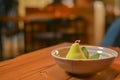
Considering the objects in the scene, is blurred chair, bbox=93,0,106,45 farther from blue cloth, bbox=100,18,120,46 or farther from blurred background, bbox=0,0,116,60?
blue cloth, bbox=100,18,120,46

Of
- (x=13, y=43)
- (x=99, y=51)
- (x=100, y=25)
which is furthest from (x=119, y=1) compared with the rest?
(x=99, y=51)

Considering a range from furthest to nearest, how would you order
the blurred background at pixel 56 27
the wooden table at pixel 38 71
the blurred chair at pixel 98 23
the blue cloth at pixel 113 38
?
1. the blurred chair at pixel 98 23
2. the blurred background at pixel 56 27
3. the blue cloth at pixel 113 38
4. the wooden table at pixel 38 71

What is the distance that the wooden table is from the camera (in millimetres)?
935

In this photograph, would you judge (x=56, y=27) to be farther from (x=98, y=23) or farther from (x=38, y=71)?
(x=38, y=71)

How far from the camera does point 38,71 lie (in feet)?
3.35

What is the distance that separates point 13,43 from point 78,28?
5.86 ft

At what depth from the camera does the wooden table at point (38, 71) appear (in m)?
0.94

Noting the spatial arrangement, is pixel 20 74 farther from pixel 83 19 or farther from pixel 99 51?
pixel 83 19

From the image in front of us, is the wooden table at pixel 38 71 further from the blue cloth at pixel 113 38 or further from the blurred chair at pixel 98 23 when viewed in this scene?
the blurred chair at pixel 98 23

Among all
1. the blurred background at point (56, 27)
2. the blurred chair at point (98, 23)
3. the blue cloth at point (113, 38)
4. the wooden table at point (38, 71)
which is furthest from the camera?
the blurred chair at point (98, 23)

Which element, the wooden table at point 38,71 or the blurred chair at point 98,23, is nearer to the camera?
the wooden table at point 38,71

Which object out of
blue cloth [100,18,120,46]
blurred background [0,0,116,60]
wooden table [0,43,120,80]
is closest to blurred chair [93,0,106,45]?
blurred background [0,0,116,60]

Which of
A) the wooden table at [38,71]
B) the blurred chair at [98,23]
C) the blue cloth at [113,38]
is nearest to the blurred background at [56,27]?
the blurred chair at [98,23]

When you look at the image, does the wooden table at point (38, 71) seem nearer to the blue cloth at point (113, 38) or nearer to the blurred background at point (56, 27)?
the blue cloth at point (113, 38)
